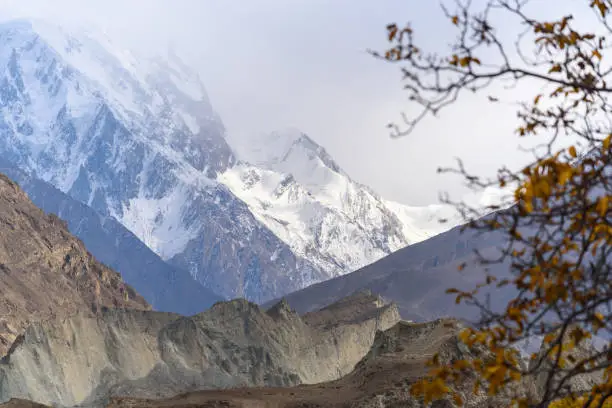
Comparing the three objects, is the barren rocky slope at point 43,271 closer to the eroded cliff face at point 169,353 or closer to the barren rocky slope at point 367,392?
the eroded cliff face at point 169,353

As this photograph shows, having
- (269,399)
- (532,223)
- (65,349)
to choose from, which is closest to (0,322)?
(65,349)

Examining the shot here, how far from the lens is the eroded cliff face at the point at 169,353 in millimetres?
90125

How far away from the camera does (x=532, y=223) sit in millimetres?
7859

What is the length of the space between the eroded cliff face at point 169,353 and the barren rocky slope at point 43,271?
29006 mm

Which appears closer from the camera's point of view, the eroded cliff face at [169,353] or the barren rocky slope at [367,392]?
the barren rocky slope at [367,392]

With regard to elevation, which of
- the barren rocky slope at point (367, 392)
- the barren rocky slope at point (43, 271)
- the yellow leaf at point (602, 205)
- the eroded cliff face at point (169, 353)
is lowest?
the yellow leaf at point (602, 205)

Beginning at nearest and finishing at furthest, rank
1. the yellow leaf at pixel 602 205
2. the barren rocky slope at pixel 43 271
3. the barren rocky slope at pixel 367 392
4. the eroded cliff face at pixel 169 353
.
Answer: the yellow leaf at pixel 602 205 → the barren rocky slope at pixel 367 392 → the eroded cliff face at pixel 169 353 → the barren rocky slope at pixel 43 271

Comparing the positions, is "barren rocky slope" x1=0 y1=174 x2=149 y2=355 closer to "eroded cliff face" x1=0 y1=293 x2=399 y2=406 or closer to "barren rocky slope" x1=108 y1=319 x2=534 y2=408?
"eroded cliff face" x1=0 y1=293 x2=399 y2=406

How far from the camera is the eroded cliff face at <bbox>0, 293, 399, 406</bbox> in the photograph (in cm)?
9012

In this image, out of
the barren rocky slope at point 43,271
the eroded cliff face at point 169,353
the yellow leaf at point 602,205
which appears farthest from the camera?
the barren rocky slope at point 43,271

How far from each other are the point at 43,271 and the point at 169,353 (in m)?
50.4

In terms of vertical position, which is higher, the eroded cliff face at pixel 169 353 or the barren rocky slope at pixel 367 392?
the eroded cliff face at pixel 169 353

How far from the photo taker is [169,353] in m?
105

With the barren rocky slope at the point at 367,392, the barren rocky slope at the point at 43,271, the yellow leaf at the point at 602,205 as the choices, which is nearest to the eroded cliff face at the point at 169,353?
the barren rocky slope at the point at 43,271
